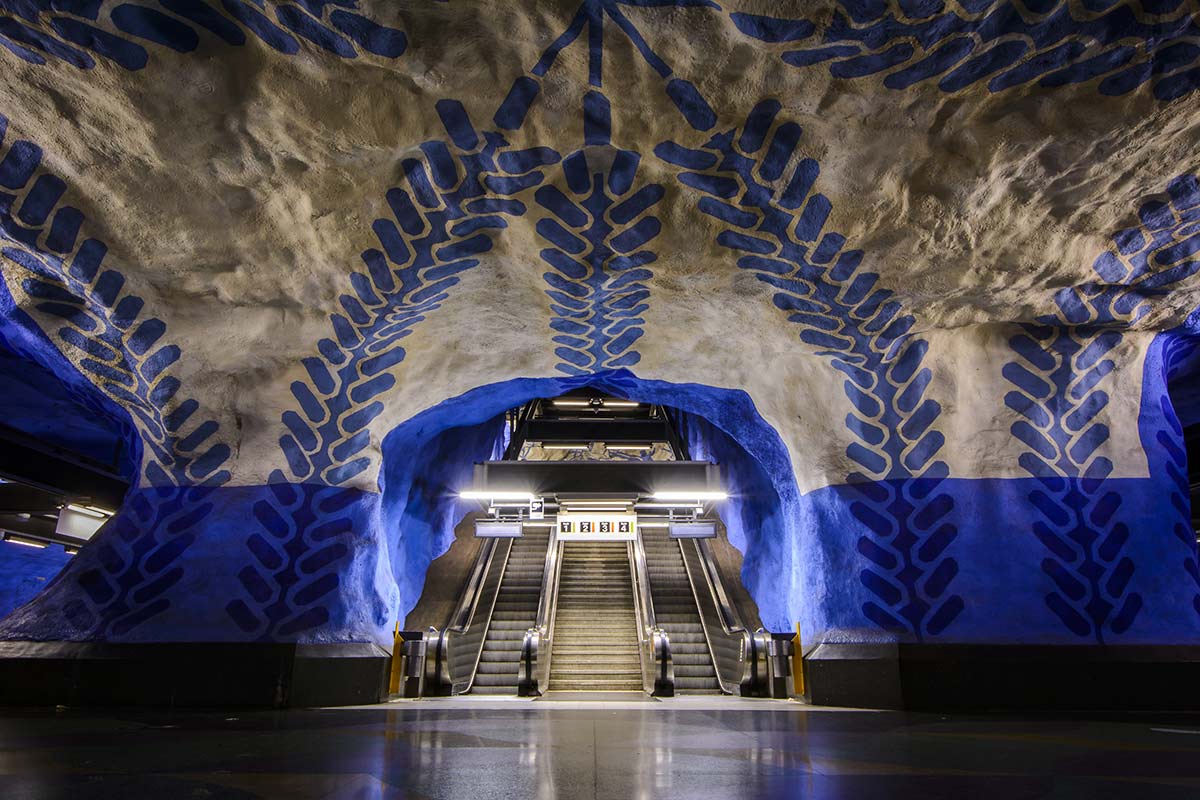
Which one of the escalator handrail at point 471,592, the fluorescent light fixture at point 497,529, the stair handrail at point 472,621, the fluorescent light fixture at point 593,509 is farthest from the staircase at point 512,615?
the fluorescent light fixture at point 593,509

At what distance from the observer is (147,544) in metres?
5.77

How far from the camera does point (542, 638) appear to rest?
10.5 m

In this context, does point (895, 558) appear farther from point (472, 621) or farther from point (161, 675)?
point (472, 621)

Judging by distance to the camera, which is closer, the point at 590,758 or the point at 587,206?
the point at 590,758

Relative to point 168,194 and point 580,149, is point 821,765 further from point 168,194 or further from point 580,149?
point 168,194

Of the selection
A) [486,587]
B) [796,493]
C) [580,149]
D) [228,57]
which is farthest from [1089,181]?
[486,587]

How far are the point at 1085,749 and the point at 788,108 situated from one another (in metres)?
3.36

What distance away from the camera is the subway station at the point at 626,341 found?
337 cm

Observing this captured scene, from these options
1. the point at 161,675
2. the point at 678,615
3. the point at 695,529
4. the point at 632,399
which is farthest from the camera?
the point at 695,529

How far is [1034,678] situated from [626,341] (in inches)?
164

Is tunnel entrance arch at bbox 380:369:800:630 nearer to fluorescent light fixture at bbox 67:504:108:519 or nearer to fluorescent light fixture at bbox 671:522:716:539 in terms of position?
fluorescent light fixture at bbox 671:522:716:539

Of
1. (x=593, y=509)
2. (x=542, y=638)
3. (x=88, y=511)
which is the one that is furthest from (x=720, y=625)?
(x=88, y=511)

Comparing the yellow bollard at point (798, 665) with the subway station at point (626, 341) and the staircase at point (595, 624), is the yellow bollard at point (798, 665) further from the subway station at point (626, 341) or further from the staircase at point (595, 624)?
the staircase at point (595, 624)

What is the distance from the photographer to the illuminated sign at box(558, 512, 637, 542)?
11750mm
